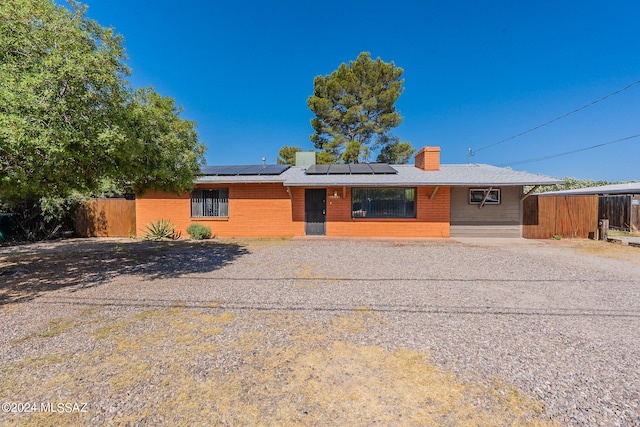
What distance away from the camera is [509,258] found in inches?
307

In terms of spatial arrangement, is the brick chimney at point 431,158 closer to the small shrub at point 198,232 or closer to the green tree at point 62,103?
the small shrub at point 198,232

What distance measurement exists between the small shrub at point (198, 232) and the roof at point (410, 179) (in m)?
1.94

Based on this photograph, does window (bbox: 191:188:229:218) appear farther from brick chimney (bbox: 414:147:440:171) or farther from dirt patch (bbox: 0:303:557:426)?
brick chimney (bbox: 414:147:440:171)

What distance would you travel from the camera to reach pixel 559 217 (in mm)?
11500

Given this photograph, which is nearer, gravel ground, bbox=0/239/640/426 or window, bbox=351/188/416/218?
gravel ground, bbox=0/239/640/426

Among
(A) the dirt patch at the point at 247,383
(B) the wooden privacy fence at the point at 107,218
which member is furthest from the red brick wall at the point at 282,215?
(A) the dirt patch at the point at 247,383

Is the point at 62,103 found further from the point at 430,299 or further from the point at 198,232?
the point at 198,232

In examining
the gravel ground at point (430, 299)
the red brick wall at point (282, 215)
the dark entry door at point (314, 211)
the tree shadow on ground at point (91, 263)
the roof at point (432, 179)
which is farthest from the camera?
the dark entry door at point (314, 211)

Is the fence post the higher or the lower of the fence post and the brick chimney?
the lower

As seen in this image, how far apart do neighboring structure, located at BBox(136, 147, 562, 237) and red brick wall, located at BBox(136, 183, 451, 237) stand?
0.04 meters

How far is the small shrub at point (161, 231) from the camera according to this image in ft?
39.5

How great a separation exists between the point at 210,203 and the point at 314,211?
465 centimetres

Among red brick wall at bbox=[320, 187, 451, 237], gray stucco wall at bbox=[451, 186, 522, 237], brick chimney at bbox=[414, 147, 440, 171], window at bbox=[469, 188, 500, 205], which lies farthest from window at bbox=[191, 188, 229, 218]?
window at bbox=[469, 188, 500, 205]

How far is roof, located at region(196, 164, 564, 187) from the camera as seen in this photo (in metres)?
10.8
